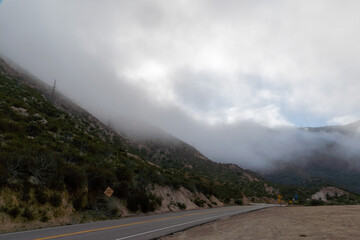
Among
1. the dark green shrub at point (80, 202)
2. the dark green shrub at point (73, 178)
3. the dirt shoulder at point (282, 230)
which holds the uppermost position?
the dirt shoulder at point (282, 230)

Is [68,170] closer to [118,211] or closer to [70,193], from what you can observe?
[70,193]

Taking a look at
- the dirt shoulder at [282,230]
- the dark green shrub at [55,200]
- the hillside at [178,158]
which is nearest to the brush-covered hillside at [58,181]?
the dark green shrub at [55,200]

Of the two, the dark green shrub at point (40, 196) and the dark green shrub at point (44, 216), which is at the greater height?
the dark green shrub at point (40, 196)

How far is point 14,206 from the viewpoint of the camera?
42.9 feet

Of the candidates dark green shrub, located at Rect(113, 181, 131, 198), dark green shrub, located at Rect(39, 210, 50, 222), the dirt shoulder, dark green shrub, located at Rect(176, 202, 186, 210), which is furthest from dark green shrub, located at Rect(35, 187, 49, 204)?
dark green shrub, located at Rect(176, 202, 186, 210)

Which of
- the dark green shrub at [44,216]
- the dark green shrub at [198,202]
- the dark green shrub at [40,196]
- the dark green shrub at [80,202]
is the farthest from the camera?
the dark green shrub at [198,202]

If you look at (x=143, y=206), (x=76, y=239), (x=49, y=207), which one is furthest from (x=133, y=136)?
(x=76, y=239)

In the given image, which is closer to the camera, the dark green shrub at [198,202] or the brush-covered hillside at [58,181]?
the brush-covered hillside at [58,181]

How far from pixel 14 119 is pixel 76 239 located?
20247 millimetres

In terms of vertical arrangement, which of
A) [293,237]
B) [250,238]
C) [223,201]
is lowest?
[223,201]

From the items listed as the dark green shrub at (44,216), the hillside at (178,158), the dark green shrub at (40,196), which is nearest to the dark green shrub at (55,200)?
the dark green shrub at (40,196)

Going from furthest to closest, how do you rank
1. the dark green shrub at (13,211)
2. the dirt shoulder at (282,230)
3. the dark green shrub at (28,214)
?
the dark green shrub at (28,214) → the dark green shrub at (13,211) → the dirt shoulder at (282,230)

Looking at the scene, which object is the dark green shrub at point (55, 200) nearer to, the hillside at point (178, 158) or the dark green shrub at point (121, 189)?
the dark green shrub at point (121, 189)

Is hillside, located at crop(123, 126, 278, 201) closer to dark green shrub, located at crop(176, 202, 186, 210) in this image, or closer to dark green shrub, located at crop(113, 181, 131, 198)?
dark green shrub, located at crop(176, 202, 186, 210)
